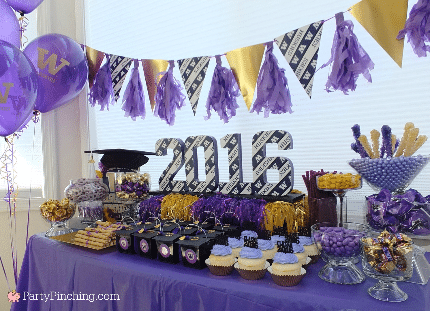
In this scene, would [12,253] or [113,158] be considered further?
[12,253]

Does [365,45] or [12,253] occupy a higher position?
[365,45]

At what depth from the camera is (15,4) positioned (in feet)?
6.38

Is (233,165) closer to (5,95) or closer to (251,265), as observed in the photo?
(251,265)

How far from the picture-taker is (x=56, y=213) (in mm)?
2027

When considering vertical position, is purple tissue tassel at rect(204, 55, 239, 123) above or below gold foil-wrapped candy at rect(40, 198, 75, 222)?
above

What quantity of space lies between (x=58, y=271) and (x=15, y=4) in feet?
5.73

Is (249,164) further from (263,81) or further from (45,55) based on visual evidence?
(45,55)

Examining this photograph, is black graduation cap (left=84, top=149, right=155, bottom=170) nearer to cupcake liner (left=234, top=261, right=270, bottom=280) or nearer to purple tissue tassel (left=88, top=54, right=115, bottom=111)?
purple tissue tassel (left=88, top=54, right=115, bottom=111)

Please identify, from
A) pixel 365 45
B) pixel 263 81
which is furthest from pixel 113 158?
pixel 365 45

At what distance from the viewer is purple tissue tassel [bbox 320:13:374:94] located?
1.57 m

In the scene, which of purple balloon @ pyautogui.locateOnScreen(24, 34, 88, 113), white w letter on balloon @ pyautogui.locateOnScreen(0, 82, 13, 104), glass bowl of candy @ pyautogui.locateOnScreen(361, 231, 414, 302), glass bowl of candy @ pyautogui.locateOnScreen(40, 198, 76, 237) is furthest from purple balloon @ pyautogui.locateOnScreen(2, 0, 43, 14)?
glass bowl of candy @ pyautogui.locateOnScreen(361, 231, 414, 302)

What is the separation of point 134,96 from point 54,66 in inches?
26.3

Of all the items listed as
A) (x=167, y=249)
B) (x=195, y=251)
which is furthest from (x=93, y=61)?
(x=195, y=251)

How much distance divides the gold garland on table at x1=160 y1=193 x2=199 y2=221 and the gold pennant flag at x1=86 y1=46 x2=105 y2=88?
54.0 inches
